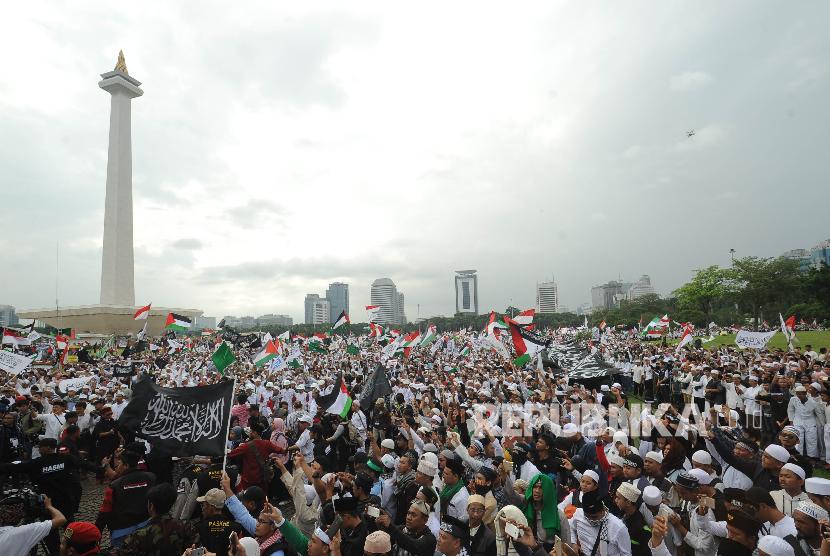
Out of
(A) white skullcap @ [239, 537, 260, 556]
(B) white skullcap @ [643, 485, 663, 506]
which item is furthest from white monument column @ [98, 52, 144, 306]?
(B) white skullcap @ [643, 485, 663, 506]

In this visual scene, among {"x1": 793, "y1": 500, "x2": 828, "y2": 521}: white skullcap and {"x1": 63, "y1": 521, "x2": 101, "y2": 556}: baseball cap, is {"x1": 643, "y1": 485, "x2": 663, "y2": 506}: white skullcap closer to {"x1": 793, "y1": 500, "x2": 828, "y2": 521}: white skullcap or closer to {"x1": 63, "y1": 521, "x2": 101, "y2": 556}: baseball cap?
{"x1": 793, "y1": 500, "x2": 828, "y2": 521}: white skullcap

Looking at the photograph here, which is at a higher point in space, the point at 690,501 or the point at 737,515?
the point at 737,515

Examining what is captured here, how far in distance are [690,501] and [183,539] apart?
4.63 m

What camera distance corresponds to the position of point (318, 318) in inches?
5827

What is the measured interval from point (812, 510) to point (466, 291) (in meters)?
174

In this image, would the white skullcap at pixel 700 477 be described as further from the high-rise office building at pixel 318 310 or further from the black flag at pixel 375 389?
the high-rise office building at pixel 318 310

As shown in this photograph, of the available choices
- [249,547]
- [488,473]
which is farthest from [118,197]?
[488,473]

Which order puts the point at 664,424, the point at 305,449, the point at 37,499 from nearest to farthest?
the point at 37,499
the point at 664,424
the point at 305,449

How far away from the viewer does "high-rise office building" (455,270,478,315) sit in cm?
17162

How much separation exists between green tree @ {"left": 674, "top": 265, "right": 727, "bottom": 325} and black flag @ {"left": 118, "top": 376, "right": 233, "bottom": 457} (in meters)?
63.6

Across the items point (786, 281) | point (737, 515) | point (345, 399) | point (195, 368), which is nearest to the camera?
point (737, 515)

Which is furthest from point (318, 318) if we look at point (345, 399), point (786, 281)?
point (345, 399)

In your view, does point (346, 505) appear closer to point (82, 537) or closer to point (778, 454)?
point (82, 537)

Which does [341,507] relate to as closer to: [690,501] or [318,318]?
[690,501]
